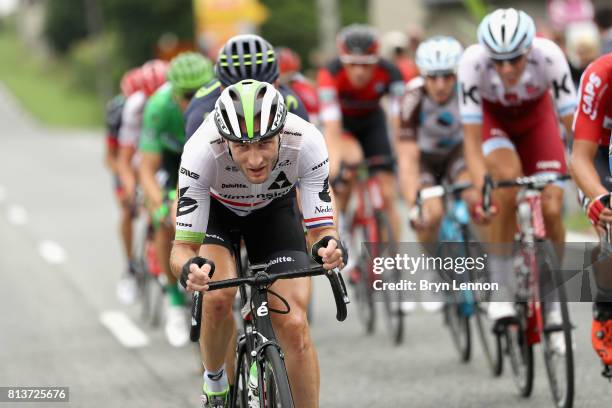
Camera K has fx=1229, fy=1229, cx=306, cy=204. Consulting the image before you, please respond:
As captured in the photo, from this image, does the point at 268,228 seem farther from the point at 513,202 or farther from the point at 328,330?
the point at 328,330

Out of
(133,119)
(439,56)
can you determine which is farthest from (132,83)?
(439,56)

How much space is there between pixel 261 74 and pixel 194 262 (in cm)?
205

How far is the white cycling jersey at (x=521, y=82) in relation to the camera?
23.7 ft

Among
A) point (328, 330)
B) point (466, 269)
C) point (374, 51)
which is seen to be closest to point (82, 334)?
point (328, 330)

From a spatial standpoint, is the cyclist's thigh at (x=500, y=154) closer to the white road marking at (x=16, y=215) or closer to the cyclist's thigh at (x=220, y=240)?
the cyclist's thigh at (x=220, y=240)

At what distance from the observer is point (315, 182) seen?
5574 mm

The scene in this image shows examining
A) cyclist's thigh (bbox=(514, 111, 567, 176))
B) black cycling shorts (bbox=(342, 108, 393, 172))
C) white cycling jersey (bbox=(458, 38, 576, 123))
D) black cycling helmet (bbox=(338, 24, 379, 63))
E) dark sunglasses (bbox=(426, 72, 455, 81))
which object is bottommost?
cyclist's thigh (bbox=(514, 111, 567, 176))

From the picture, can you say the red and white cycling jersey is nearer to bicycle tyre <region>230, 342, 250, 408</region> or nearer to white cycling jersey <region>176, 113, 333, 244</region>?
white cycling jersey <region>176, 113, 333, 244</region>

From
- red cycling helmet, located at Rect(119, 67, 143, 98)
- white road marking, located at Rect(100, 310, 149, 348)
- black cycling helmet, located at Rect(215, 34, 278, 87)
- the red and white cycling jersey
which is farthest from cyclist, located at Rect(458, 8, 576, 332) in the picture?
red cycling helmet, located at Rect(119, 67, 143, 98)

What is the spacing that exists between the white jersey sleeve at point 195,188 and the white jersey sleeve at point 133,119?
16.4 feet

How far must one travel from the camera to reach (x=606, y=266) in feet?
19.5

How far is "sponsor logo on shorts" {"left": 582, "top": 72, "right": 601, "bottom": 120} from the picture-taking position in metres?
5.67


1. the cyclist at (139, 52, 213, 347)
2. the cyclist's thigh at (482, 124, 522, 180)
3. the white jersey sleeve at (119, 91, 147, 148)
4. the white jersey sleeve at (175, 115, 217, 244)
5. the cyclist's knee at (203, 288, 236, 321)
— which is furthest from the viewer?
the white jersey sleeve at (119, 91, 147, 148)

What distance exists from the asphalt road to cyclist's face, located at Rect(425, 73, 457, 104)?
1.75 metres
